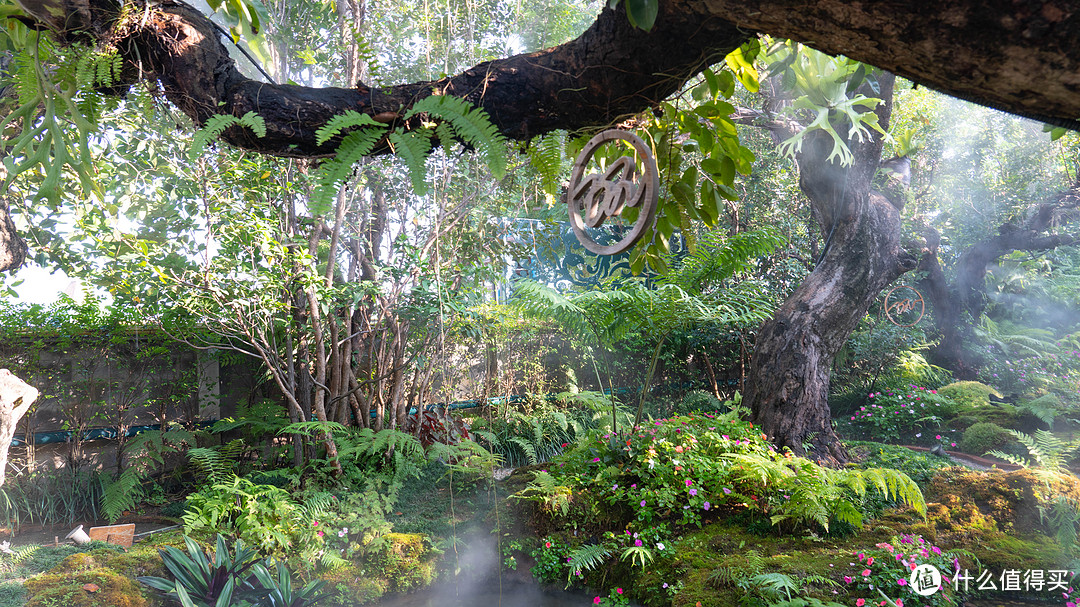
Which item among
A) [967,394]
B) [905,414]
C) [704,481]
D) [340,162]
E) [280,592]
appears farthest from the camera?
[967,394]

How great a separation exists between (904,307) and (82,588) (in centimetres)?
864

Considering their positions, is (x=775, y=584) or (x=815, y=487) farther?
(x=815, y=487)

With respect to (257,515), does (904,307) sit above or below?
above

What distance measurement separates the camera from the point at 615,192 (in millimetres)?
1564

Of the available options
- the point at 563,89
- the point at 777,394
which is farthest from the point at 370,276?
the point at 563,89

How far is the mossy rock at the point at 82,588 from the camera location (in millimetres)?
2543

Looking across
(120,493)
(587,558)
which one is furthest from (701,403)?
(120,493)

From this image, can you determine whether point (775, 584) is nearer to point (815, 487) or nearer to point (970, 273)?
point (815, 487)

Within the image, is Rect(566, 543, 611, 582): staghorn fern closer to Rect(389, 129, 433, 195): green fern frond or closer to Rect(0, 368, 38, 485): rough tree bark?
Rect(389, 129, 433, 195): green fern frond

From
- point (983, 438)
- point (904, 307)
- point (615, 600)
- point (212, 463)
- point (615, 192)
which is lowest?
point (615, 600)

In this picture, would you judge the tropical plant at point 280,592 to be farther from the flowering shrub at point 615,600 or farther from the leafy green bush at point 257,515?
the flowering shrub at point 615,600

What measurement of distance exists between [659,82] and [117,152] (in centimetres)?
393

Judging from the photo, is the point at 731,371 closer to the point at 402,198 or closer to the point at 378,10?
the point at 402,198

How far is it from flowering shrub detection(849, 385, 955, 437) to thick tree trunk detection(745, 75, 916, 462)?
185 cm
